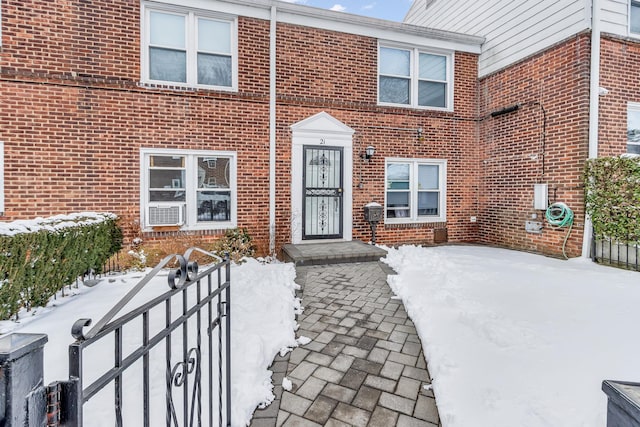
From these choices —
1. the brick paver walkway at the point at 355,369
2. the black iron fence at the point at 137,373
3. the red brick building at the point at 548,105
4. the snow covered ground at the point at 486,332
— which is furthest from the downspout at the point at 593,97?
the black iron fence at the point at 137,373

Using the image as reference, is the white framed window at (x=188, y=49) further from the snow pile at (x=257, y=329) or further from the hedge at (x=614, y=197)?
the hedge at (x=614, y=197)

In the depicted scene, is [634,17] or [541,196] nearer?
[634,17]

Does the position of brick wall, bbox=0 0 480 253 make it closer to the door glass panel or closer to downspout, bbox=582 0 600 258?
the door glass panel

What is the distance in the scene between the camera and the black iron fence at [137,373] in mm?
814

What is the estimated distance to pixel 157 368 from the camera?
2.48m

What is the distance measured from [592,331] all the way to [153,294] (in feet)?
16.0

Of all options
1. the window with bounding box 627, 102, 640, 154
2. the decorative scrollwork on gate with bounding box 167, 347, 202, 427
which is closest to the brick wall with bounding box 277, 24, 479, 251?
the window with bounding box 627, 102, 640, 154

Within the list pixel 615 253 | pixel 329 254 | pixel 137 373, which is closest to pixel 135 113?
pixel 329 254

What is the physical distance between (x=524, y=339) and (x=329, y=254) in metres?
3.57

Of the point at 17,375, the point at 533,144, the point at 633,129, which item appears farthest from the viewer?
the point at 533,144

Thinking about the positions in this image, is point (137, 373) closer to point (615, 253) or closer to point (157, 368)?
point (157, 368)

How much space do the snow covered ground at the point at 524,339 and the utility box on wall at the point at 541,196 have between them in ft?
6.25

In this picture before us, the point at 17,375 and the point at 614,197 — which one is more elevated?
the point at 614,197

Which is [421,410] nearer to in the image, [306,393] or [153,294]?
[306,393]
